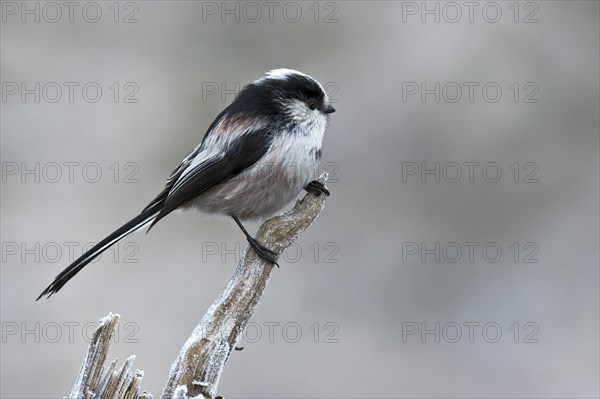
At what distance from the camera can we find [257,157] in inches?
214

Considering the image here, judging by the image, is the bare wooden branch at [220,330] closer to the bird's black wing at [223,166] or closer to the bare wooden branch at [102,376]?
the bare wooden branch at [102,376]

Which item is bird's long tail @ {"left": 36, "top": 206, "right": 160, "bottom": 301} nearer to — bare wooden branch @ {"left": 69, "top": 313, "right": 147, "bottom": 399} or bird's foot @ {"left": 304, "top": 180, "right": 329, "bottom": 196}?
bare wooden branch @ {"left": 69, "top": 313, "right": 147, "bottom": 399}

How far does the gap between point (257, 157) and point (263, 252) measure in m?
1.23

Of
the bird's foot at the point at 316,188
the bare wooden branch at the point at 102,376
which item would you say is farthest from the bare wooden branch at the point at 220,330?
the bird's foot at the point at 316,188

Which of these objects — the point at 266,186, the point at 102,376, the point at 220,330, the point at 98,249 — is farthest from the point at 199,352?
the point at 266,186

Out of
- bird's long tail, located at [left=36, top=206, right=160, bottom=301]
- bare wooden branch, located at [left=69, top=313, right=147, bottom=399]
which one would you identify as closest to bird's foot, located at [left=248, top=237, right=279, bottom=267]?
bare wooden branch, located at [left=69, top=313, right=147, bottom=399]

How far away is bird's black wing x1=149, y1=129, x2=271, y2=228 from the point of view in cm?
541

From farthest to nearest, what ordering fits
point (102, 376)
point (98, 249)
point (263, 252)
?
point (98, 249) < point (263, 252) < point (102, 376)

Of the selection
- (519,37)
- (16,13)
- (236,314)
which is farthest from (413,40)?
(236,314)

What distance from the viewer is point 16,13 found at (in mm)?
13414

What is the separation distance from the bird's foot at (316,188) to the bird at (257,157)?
2 cm

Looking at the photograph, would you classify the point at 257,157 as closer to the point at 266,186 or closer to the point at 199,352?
the point at 266,186

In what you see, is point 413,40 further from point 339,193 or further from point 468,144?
point 339,193

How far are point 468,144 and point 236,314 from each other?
27.2ft
